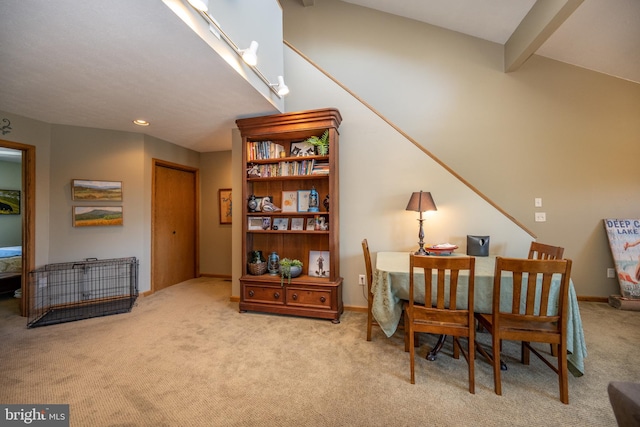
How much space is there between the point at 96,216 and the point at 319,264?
3.14 meters

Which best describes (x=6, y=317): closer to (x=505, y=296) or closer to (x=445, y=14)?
(x=505, y=296)

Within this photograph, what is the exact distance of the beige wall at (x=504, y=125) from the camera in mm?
3121

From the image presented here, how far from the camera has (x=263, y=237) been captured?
10.7 ft

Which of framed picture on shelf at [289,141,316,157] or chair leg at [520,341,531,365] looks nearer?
chair leg at [520,341,531,365]

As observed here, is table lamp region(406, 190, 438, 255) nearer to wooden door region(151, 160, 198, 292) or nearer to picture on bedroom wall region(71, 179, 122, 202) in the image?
wooden door region(151, 160, 198, 292)

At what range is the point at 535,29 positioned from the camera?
2.75 metres

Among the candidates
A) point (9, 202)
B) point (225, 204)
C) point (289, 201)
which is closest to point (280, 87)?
point (289, 201)

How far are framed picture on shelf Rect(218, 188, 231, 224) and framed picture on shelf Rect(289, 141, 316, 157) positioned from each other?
6.71 ft

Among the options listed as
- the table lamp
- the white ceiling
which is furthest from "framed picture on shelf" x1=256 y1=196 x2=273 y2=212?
the table lamp

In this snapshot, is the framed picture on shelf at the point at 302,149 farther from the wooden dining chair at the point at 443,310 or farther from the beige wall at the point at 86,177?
the beige wall at the point at 86,177

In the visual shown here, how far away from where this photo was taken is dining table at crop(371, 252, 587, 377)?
65.6 inches

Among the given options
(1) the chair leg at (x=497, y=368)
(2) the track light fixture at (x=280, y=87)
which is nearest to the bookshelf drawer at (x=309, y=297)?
(1) the chair leg at (x=497, y=368)

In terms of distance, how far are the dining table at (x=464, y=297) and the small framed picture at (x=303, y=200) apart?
3.77 feet

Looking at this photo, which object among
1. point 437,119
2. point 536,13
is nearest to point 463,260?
point 437,119
